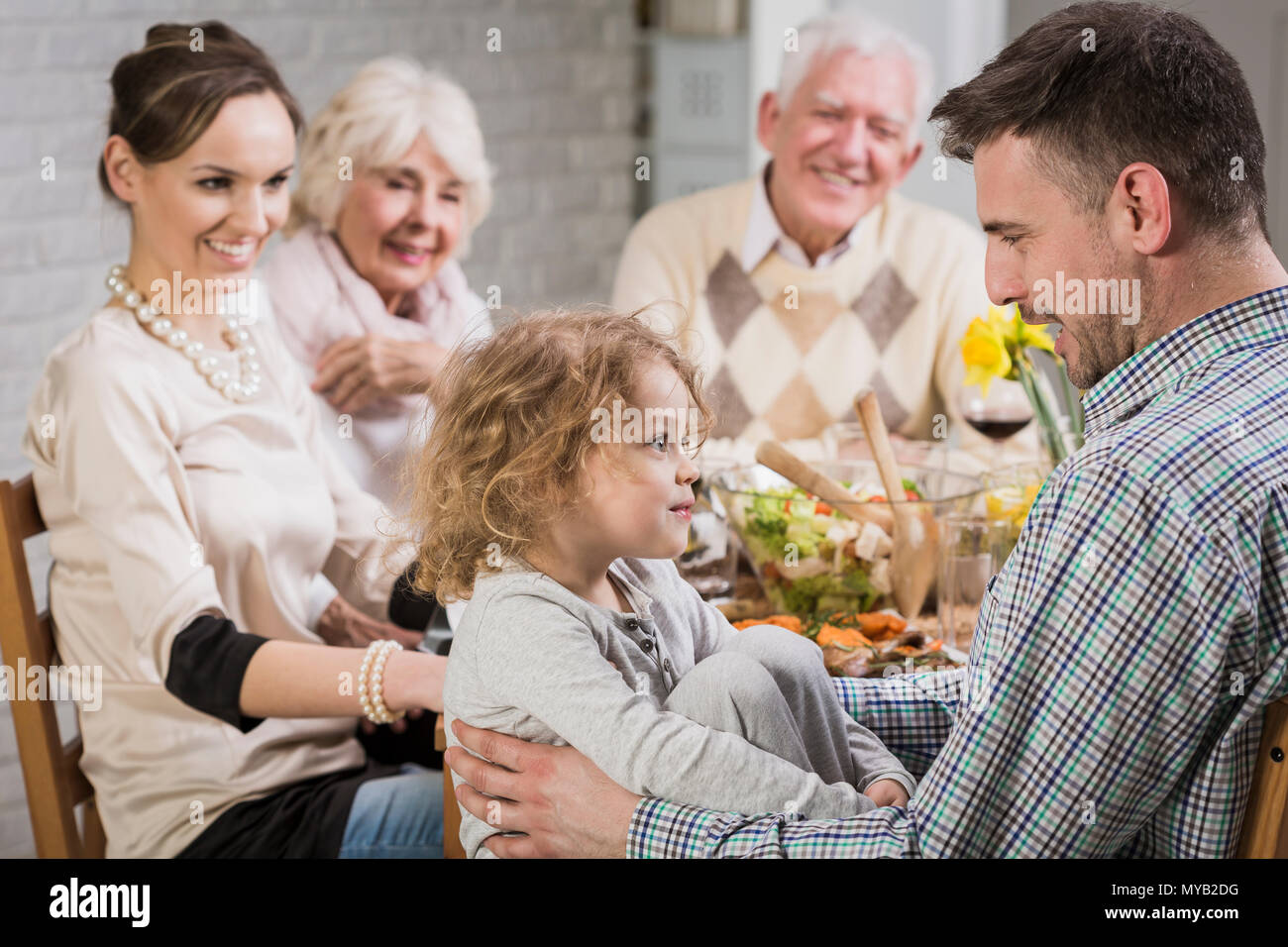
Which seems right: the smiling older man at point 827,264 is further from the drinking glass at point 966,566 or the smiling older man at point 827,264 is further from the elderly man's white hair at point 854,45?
the drinking glass at point 966,566

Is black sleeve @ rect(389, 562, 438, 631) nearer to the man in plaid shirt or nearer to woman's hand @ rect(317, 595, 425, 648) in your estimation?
woman's hand @ rect(317, 595, 425, 648)

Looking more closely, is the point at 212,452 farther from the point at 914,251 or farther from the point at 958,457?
the point at 914,251

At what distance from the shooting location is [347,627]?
1.92 m

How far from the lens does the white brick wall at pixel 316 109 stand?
2412 millimetres

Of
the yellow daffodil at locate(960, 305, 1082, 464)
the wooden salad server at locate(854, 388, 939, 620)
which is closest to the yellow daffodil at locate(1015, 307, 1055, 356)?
the yellow daffodil at locate(960, 305, 1082, 464)

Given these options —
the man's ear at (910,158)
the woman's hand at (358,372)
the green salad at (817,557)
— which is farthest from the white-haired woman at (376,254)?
the green salad at (817,557)

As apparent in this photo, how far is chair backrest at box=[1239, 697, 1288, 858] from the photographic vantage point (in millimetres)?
907

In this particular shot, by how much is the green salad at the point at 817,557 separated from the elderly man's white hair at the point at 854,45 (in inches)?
49.9

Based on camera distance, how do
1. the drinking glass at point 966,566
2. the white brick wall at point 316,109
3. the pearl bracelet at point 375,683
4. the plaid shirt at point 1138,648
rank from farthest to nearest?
the white brick wall at point 316,109, the pearl bracelet at point 375,683, the drinking glass at point 966,566, the plaid shirt at point 1138,648

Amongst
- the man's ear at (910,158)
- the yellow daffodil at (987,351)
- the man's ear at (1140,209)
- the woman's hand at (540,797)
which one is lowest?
the woman's hand at (540,797)

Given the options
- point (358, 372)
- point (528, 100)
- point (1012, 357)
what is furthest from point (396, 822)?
point (528, 100)

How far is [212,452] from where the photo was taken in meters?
1.69

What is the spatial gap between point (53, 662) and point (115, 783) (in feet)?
0.59
